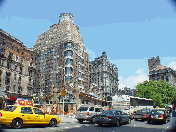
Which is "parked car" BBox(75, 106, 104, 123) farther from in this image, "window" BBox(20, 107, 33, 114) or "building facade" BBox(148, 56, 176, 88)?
"building facade" BBox(148, 56, 176, 88)

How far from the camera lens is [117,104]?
31297mm

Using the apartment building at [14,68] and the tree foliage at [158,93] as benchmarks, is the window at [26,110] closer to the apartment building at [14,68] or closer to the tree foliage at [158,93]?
the apartment building at [14,68]

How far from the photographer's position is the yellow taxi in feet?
41.5

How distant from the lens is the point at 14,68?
45938 millimetres

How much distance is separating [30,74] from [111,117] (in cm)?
4258

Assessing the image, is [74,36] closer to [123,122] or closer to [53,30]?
[53,30]

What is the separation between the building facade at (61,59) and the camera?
78.4m

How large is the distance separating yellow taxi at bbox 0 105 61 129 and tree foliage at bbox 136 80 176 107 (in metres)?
51.9

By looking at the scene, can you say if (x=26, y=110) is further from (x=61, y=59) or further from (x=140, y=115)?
(x=61, y=59)

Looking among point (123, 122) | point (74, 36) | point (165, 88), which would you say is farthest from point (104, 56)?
point (123, 122)

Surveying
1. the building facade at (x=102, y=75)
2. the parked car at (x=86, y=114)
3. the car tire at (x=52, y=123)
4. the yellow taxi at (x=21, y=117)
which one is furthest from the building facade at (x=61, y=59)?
the yellow taxi at (x=21, y=117)

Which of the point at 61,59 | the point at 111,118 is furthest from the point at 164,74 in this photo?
the point at 111,118

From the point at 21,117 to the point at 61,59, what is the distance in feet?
224

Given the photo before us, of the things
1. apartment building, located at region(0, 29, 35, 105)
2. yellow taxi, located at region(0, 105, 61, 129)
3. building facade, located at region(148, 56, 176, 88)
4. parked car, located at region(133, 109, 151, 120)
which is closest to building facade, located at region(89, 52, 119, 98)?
building facade, located at region(148, 56, 176, 88)
